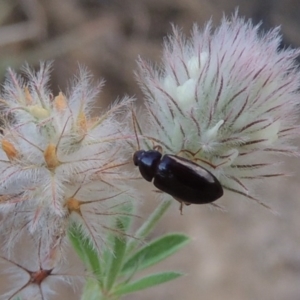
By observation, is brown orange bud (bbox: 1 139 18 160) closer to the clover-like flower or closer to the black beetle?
the clover-like flower

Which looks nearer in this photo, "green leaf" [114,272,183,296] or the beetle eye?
the beetle eye

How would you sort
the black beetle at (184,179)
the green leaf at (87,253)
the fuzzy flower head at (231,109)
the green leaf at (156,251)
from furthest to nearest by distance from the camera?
the green leaf at (156,251), the green leaf at (87,253), the fuzzy flower head at (231,109), the black beetle at (184,179)

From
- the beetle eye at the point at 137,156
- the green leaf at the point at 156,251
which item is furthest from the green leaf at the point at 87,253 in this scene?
the beetle eye at the point at 137,156

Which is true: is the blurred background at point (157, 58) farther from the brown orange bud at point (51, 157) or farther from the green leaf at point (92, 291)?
the brown orange bud at point (51, 157)

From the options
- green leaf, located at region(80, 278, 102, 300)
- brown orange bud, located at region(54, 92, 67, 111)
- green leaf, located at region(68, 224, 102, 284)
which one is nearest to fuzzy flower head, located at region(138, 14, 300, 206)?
brown orange bud, located at region(54, 92, 67, 111)

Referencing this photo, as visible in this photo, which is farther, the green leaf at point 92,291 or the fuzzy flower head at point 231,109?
the green leaf at point 92,291

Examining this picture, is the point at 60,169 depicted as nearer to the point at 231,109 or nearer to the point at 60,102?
the point at 60,102
